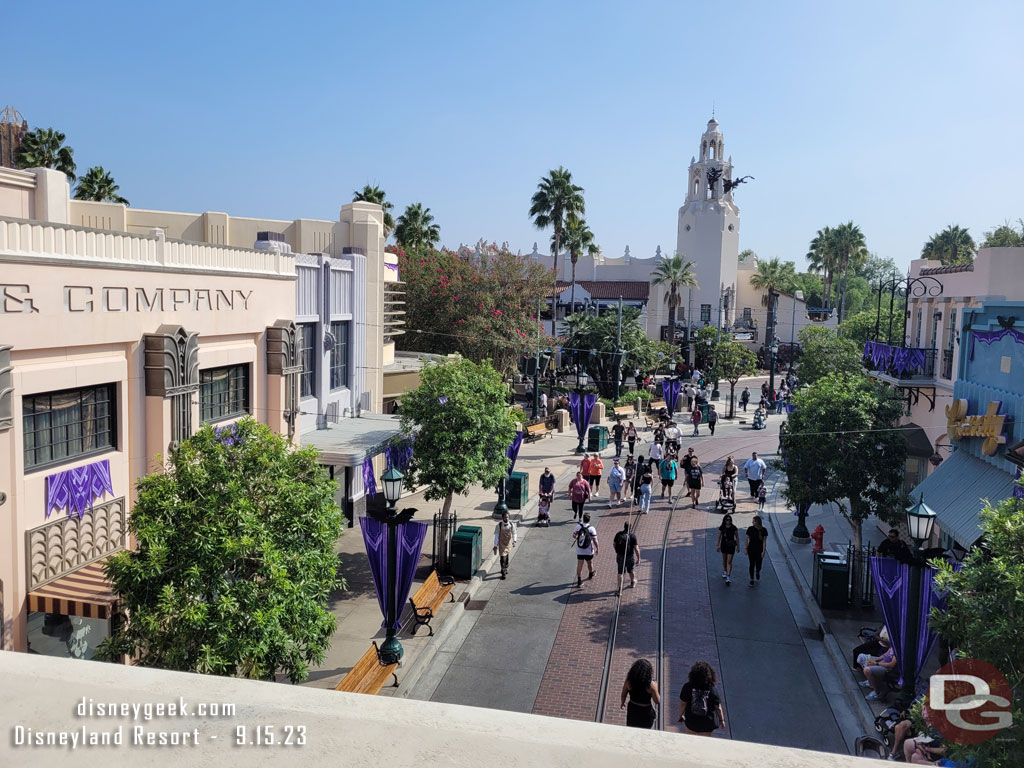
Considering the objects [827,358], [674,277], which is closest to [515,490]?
[827,358]

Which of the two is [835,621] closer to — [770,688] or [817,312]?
[770,688]

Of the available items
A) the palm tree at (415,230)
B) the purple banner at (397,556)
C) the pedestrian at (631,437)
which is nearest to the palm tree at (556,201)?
the palm tree at (415,230)

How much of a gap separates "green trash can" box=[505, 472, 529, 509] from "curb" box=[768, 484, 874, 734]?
6.97 m

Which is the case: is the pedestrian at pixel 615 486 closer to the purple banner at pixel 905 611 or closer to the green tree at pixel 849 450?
the green tree at pixel 849 450

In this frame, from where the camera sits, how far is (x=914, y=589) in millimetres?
11164

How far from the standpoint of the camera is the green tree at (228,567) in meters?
8.83

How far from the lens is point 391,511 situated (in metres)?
13.2

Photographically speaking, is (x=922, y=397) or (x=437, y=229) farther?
(x=437, y=229)

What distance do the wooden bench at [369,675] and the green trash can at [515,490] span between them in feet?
35.7

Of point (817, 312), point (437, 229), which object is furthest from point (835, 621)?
point (817, 312)

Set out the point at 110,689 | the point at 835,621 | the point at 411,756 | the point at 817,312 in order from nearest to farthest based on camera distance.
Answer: the point at 411,756 → the point at 110,689 → the point at 835,621 → the point at 817,312

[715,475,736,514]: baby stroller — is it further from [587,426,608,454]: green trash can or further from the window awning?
[587,426,608,454]: green trash can

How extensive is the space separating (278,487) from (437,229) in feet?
151

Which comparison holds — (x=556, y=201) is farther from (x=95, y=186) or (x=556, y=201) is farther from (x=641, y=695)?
(x=641, y=695)
